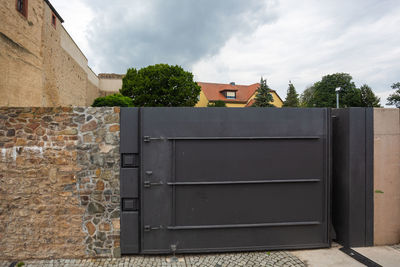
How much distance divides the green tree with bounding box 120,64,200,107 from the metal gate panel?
2264cm

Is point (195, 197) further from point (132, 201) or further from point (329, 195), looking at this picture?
point (329, 195)

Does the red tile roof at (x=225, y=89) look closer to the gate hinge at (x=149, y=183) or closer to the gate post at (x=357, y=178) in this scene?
the gate post at (x=357, y=178)

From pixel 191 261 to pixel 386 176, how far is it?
3.70 m

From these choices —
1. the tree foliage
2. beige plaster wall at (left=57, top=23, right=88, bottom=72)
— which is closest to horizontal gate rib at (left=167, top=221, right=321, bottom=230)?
beige plaster wall at (left=57, top=23, right=88, bottom=72)

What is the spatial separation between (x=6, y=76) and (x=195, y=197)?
9855 mm

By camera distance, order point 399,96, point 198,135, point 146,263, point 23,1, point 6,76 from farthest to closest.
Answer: point 399,96 < point 23,1 < point 6,76 < point 198,135 < point 146,263

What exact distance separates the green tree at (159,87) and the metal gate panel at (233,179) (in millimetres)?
22635

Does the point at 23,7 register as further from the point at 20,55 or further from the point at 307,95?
the point at 307,95

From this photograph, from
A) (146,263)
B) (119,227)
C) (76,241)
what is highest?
(119,227)

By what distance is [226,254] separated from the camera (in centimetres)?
360

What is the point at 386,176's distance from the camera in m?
3.80

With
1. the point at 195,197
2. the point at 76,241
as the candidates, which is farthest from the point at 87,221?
the point at 195,197

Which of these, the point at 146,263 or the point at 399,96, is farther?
the point at 399,96

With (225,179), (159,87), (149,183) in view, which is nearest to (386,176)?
(225,179)
